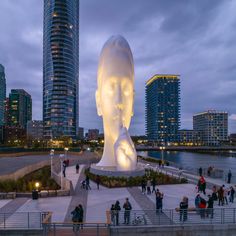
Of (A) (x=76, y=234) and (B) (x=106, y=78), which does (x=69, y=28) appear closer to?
(B) (x=106, y=78)

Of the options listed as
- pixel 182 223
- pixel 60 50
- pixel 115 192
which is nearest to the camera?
pixel 182 223

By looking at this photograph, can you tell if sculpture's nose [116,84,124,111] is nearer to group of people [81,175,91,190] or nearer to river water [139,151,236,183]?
group of people [81,175,91,190]

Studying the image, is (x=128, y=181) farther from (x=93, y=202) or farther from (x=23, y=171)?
(x=23, y=171)

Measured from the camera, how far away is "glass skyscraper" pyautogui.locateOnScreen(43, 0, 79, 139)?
160m

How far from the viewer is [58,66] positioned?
160 metres

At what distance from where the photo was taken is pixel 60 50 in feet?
525

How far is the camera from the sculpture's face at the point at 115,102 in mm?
35906

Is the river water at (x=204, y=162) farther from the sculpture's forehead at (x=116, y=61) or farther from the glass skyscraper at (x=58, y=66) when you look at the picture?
the glass skyscraper at (x=58, y=66)

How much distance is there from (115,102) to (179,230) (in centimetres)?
2234

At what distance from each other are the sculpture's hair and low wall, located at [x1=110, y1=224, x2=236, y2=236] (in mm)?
23679

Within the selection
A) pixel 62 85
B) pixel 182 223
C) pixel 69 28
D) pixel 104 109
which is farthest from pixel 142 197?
pixel 69 28

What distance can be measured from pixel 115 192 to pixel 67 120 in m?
144

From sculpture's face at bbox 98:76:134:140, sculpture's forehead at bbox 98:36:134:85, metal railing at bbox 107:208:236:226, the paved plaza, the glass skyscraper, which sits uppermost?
the glass skyscraper

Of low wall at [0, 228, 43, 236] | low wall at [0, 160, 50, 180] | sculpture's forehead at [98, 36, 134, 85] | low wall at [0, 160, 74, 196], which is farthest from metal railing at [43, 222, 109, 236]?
sculpture's forehead at [98, 36, 134, 85]
